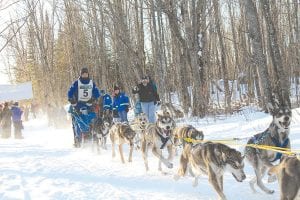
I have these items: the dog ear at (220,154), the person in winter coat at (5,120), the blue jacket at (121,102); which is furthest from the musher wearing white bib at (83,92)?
the person in winter coat at (5,120)

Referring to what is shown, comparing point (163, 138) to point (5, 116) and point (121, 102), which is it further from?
point (5, 116)

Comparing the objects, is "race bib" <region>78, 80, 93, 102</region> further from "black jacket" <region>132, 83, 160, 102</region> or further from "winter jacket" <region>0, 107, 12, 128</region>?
"winter jacket" <region>0, 107, 12, 128</region>

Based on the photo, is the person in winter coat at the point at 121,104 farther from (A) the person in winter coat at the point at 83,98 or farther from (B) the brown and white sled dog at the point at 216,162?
(B) the brown and white sled dog at the point at 216,162

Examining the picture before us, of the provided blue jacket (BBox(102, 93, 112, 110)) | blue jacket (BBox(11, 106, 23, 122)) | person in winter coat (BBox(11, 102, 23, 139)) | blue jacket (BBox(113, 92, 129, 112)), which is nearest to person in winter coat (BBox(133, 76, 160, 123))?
blue jacket (BBox(113, 92, 129, 112))

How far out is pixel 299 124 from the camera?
8594 millimetres

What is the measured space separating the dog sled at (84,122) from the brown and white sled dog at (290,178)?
659 cm

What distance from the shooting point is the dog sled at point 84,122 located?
32.7 feet

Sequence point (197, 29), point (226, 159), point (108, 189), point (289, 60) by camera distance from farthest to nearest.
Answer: point (289, 60) < point (197, 29) < point (108, 189) < point (226, 159)

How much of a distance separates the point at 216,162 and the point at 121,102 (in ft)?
24.1

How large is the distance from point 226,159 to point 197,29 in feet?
30.7

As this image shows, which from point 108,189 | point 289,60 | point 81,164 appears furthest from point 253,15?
point 289,60

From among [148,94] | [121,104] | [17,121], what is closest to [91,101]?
[148,94]

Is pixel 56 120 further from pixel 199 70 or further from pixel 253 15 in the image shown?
pixel 253 15

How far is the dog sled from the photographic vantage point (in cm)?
998
